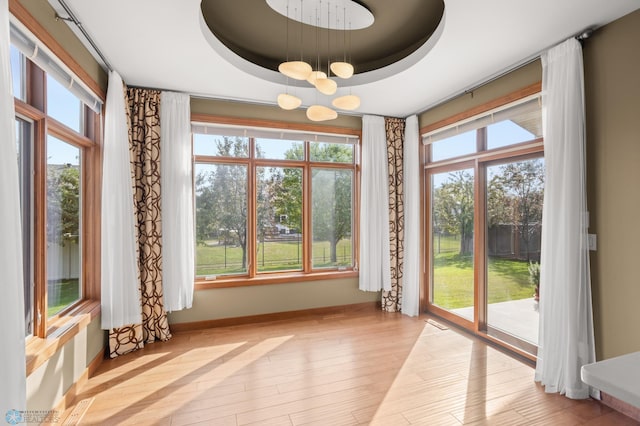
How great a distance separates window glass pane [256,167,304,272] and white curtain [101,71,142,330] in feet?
4.96

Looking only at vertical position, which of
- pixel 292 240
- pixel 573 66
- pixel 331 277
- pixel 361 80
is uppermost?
pixel 361 80

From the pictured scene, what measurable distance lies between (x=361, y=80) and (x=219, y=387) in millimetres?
3161

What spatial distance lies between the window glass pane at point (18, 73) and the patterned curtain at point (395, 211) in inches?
145

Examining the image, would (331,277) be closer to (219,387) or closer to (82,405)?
(219,387)

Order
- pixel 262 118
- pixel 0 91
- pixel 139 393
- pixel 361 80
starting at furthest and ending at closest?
pixel 262 118 → pixel 361 80 → pixel 139 393 → pixel 0 91

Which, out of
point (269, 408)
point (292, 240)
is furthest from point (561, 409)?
point (292, 240)

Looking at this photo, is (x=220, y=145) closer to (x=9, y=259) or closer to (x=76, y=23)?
(x=76, y=23)

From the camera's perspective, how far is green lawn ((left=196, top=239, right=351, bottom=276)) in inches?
153

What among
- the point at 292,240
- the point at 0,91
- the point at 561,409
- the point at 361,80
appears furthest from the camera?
the point at 292,240

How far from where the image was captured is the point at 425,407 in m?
2.27

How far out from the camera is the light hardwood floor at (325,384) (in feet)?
7.10

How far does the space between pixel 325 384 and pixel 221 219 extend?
2283 mm

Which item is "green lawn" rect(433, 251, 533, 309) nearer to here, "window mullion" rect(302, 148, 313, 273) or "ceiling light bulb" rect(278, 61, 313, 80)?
"window mullion" rect(302, 148, 313, 273)

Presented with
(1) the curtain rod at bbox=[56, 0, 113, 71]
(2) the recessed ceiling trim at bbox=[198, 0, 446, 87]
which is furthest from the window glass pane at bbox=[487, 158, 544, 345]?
(1) the curtain rod at bbox=[56, 0, 113, 71]
